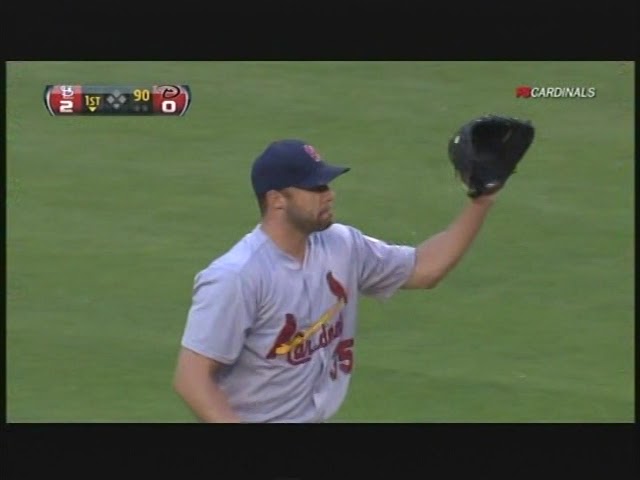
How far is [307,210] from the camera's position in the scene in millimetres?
4910

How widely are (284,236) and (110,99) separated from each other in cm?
76

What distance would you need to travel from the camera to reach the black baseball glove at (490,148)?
5.07 m

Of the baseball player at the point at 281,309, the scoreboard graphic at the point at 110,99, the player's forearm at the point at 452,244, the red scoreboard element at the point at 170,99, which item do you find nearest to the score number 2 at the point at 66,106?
the scoreboard graphic at the point at 110,99

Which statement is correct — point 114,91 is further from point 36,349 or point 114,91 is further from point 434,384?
point 434,384

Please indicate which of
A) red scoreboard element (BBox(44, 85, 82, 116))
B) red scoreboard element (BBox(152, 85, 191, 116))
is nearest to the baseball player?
red scoreboard element (BBox(152, 85, 191, 116))

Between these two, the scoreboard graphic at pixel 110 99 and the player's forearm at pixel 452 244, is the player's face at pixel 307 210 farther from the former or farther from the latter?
the scoreboard graphic at pixel 110 99

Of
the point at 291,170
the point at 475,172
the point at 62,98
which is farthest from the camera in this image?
the point at 62,98

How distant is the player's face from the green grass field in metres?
0.55

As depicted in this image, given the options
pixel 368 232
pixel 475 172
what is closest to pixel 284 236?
pixel 475 172

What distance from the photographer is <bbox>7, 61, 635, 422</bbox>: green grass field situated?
5516mm

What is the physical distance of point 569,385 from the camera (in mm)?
5754

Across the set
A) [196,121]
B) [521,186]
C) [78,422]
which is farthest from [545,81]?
[78,422]

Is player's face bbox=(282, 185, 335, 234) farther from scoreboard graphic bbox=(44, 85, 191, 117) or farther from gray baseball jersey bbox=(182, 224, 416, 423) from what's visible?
scoreboard graphic bbox=(44, 85, 191, 117)

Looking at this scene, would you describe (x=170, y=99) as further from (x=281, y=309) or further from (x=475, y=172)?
(x=475, y=172)
